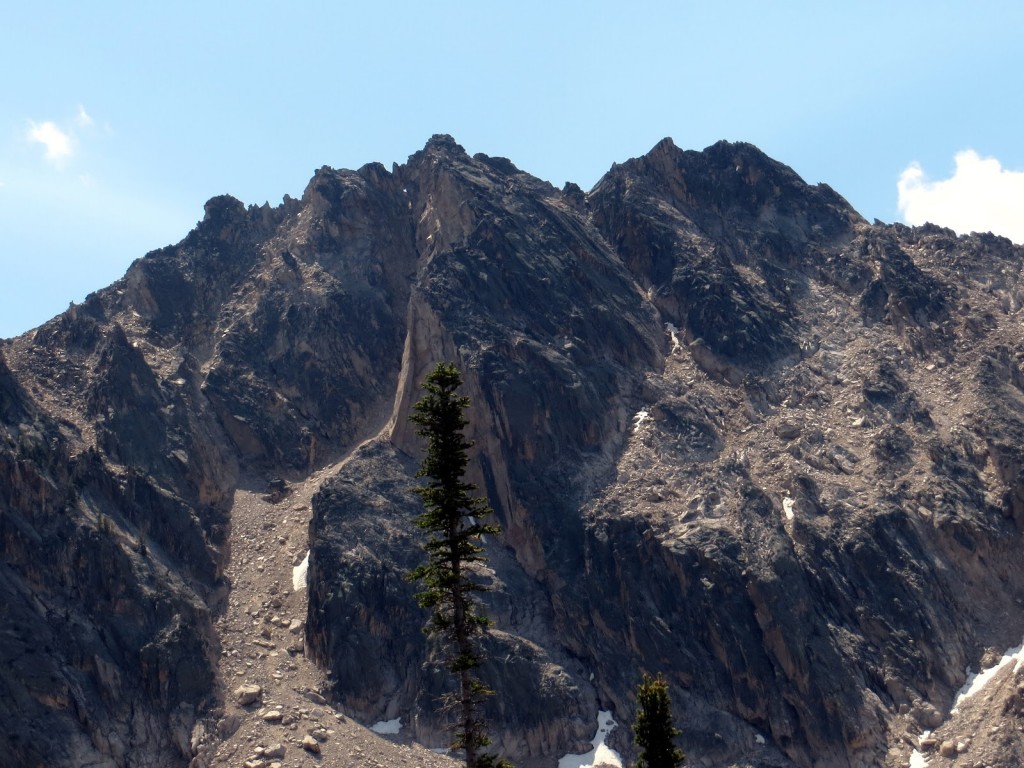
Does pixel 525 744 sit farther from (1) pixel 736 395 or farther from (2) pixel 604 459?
(1) pixel 736 395

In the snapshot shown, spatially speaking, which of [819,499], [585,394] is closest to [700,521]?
[819,499]

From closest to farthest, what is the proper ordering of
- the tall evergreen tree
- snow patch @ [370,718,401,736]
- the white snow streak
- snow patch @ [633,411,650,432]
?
the tall evergreen tree
snow patch @ [370,718,401,736]
snow patch @ [633,411,650,432]
the white snow streak

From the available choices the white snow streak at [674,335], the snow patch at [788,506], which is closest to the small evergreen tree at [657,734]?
the snow patch at [788,506]

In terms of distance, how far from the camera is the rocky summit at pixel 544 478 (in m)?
59.2

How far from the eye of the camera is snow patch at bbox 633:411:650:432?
76562 mm

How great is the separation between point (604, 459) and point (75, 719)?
3570 cm

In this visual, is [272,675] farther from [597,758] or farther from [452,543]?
[452,543]

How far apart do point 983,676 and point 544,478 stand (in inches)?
1118

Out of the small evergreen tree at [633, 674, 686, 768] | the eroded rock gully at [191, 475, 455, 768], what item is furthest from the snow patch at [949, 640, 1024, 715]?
the small evergreen tree at [633, 674, 686, 768]

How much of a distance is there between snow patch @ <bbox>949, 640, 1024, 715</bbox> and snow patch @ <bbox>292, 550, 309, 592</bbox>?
3798cm

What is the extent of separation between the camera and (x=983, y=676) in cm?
6019

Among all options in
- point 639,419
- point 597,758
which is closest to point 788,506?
point 639,419

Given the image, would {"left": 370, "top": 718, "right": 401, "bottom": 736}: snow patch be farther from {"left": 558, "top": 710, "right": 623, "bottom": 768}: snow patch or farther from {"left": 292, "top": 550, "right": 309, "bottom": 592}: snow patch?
{"left": 292, "top": 550, "right": 309, "bottom": 592}: snow patch

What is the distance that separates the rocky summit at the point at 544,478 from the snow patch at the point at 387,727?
878 mm
